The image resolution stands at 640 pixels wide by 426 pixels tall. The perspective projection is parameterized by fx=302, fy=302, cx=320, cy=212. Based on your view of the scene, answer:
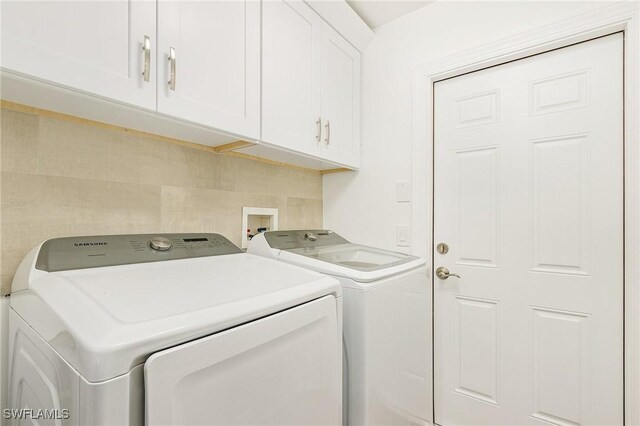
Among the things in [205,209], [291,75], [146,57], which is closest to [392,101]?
[291,75]

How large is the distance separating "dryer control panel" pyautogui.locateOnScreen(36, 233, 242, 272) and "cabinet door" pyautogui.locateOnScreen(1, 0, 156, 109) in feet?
1.52

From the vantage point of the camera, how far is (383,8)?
183 centimetres

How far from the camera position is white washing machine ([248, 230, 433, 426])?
107cm

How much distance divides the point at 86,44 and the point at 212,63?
39cm

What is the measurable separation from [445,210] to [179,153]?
1461 millimetres

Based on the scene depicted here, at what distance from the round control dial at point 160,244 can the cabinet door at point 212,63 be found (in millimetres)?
457

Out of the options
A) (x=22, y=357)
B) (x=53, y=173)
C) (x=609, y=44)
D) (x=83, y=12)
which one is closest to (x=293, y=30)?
(x=83, y=12)

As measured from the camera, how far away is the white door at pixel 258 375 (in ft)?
1.81

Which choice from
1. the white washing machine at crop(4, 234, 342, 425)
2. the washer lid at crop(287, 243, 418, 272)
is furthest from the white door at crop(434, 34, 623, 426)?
the white washing machine at crop(4, 234, 342, 425)

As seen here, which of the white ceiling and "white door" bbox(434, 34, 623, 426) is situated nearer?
"white door" bbox(434, 34, 623, 426)

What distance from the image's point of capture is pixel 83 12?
0.84 m

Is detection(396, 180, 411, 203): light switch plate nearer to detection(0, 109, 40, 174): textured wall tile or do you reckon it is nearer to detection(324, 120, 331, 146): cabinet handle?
detection(324, 120, 331, 146): cabinet handle

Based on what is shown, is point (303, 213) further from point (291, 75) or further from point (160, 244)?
point (160, 244)

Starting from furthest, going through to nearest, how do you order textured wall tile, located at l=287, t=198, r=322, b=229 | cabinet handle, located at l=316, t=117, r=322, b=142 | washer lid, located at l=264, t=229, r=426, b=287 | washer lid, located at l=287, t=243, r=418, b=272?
textured wall tile, located at l=287, t=198, r=322, b=229 → cabinet handle, located at l=316, t=117, r=322, b=142 → washer lid, located at l=287, t=243, r=418, b=272 → washer lid, located at l=264, t=229, r=426, b=287
